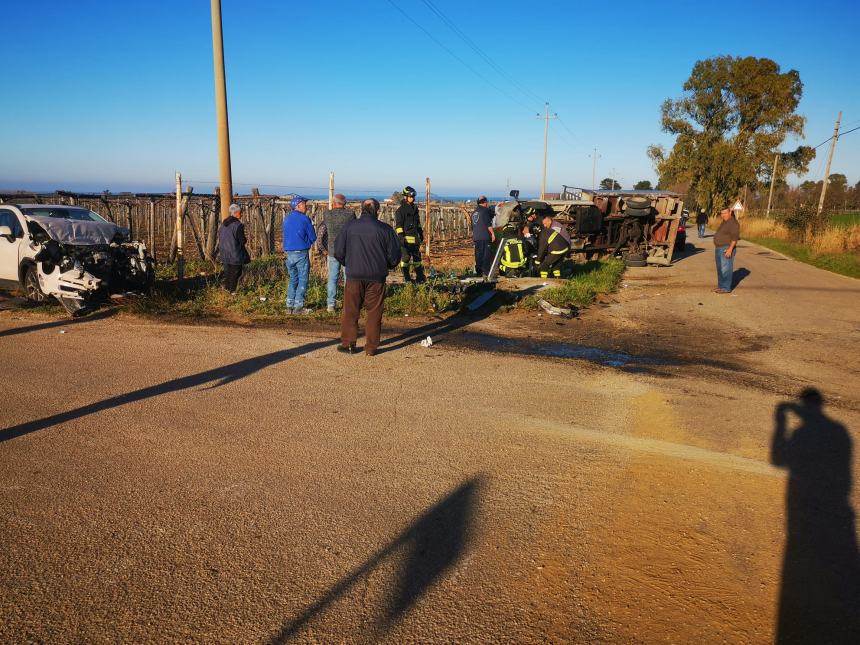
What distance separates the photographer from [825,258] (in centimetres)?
2039

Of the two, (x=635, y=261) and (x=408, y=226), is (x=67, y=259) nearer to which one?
(x=408, y=226)

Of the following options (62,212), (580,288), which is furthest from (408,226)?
(62,212)

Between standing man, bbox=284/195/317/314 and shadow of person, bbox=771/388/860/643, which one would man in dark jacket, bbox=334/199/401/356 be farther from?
shadow of person, bbox=771/388/860/643

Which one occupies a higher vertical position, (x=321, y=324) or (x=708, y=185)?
(x=708, y=185)

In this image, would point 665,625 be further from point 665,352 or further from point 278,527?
point 665,352

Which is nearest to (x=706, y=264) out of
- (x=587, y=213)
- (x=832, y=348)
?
(x=587, y=213)

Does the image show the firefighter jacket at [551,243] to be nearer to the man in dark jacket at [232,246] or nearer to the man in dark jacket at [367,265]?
the man in dark jacket at [232,246]

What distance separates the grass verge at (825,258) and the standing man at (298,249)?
1477 cm

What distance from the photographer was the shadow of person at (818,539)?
284cm

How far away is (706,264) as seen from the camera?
19.6m

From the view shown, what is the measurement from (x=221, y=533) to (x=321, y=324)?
6132mm

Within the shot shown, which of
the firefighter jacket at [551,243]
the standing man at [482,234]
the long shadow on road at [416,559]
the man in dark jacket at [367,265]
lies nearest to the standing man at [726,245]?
the firefighter jacket at [551,243]

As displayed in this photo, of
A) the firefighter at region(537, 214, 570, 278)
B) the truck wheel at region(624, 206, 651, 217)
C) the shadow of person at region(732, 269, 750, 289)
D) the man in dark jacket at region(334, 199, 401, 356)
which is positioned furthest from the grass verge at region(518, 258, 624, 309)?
the man in dark jacket at region(334, 199, 401, 356)

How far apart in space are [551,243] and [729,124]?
3665 centimetres
